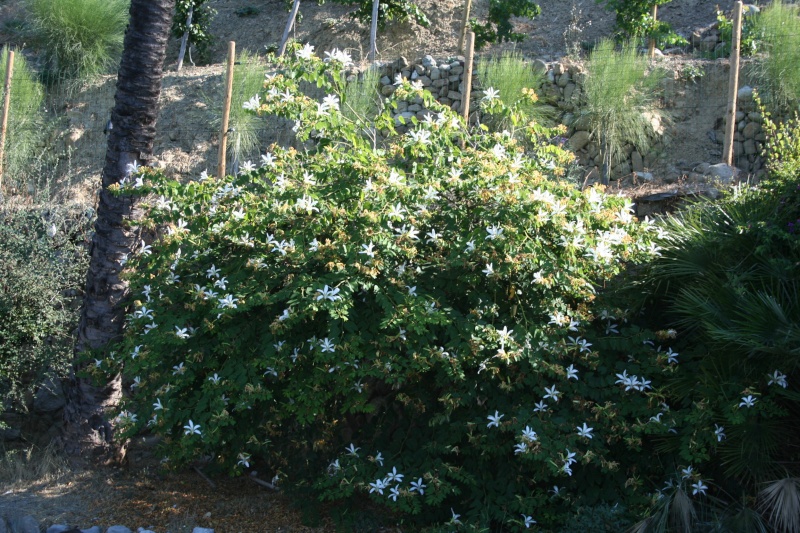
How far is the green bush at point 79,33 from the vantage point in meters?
13.7

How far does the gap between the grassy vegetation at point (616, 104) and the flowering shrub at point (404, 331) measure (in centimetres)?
517

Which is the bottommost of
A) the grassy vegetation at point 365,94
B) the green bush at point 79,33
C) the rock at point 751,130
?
the rock at point 751,130

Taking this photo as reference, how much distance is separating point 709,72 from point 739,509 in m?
8.09

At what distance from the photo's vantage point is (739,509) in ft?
16.2

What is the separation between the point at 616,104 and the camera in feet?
34.6

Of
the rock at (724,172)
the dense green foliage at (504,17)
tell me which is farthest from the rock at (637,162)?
the dense green foliage at (504,17)

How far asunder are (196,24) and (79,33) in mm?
2316

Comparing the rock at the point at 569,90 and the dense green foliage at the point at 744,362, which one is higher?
the rock at the point at 569,90

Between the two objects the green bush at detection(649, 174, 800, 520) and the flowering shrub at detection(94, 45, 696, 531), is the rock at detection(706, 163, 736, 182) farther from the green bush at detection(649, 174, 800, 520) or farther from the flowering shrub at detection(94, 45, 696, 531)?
the flowering shrub at detection(94, 45, 696, 531)

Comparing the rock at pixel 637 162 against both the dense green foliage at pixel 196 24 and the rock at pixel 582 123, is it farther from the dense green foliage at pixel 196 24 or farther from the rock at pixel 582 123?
the dense green foliage at pixel 196 24

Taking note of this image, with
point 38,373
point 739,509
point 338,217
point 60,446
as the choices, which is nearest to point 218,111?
point 38,373

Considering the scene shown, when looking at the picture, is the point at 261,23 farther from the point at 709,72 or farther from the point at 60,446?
the point at 60,446

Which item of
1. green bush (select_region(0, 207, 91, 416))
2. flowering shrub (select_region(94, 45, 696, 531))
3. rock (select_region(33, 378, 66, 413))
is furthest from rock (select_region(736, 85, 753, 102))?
rock (select_region(33, 378, 66, 413))

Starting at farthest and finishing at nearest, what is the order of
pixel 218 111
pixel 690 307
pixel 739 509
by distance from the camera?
pixel 218 111 → pixel 690 307 → pixel 739 509
